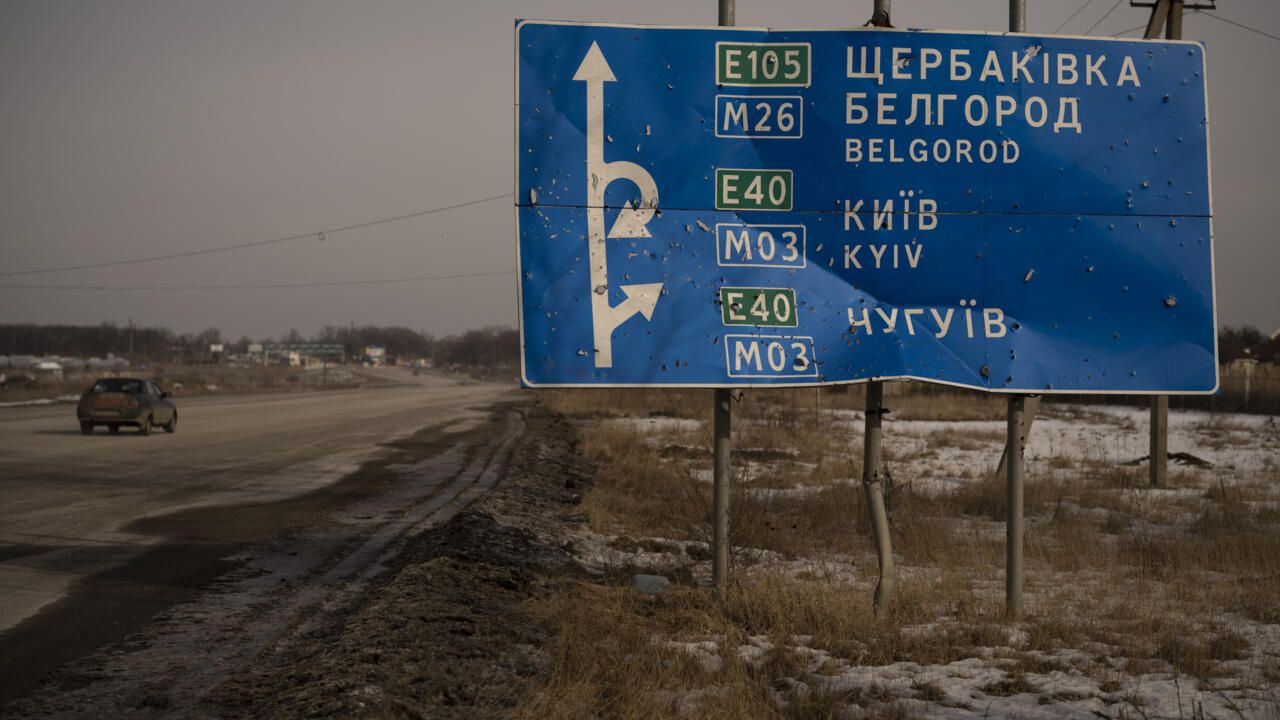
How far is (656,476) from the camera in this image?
1595cm

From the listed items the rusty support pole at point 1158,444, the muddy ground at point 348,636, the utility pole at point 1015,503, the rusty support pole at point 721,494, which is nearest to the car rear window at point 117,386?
the muddy ground at point 348,636

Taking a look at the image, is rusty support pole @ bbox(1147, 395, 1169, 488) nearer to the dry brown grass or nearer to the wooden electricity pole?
the wooden electricity pole

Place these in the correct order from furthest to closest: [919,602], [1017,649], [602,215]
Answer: [919,602], [602,215], [1017,649]

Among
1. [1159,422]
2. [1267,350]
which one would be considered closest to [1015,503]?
[1159,422]

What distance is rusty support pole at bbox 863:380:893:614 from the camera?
686 cm

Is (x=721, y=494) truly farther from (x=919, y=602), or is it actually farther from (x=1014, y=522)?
(x=1014, y=522)

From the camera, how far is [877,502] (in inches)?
274

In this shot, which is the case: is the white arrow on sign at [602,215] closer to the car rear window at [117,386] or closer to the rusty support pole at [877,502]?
the rusty support pole at [877,502]

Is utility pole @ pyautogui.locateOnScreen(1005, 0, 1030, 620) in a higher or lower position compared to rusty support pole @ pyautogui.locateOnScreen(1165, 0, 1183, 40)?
lower

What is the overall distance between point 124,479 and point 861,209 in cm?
1417

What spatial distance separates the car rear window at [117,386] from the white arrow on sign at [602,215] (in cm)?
2444

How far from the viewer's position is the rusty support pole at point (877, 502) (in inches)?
270

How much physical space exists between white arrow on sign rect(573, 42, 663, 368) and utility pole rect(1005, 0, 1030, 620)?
2695 millimetres

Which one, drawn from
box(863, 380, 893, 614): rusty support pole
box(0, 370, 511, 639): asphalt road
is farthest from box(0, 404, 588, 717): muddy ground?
box(863, 380, 893, 614): rusty support pole
